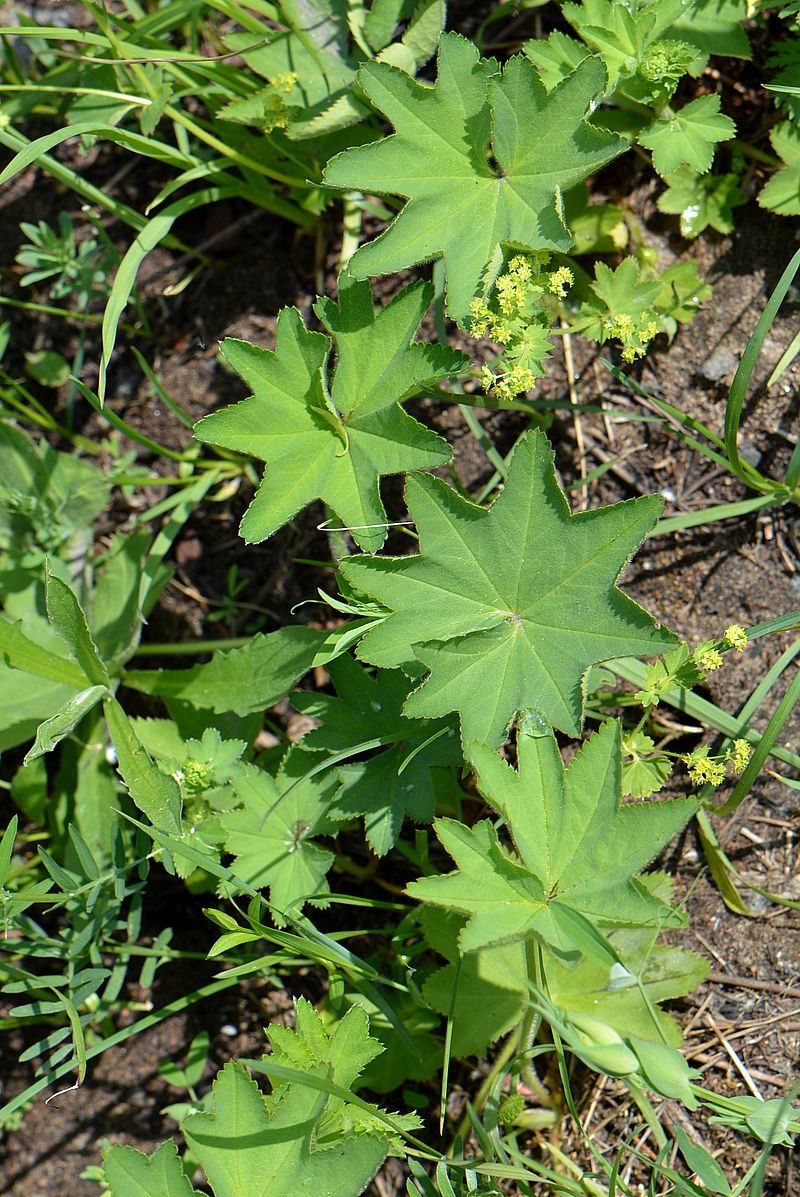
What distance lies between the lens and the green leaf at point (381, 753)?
2.59 meters

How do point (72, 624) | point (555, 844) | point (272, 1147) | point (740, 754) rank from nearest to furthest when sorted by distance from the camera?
point (555, 844), point (272, 1147), point (740, 754), point (72, 624)

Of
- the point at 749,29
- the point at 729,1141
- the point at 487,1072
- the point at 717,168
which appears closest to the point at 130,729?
the point at 487,1072

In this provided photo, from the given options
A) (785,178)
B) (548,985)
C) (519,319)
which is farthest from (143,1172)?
(785,178)

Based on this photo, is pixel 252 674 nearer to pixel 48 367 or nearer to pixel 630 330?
pixel 630 330

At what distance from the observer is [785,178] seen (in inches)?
108

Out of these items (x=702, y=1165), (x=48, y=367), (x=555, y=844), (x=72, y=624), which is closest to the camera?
(x=702, y=1165)

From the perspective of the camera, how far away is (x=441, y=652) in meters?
2.27

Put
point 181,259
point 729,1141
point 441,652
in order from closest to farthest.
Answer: point 441,652 < point 729,1141 < point 181,259

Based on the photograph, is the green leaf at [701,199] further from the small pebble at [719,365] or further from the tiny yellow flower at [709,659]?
the tiny yellow flower at [709,659]

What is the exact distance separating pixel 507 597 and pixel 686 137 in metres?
1.39

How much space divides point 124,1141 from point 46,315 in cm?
297

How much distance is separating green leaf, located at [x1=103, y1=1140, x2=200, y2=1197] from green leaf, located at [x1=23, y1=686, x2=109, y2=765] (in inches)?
39.6

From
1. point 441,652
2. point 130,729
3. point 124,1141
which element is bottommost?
point 124,1141

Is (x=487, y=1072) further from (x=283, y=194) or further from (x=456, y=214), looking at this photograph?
(x=283, y=194)
